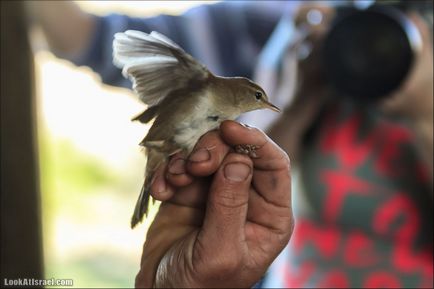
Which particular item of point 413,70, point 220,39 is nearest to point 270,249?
point 413,70

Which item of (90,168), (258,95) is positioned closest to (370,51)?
(258,95)

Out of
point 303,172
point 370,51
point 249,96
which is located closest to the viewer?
point 249,96

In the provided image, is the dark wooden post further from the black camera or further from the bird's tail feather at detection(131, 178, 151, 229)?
the black camera

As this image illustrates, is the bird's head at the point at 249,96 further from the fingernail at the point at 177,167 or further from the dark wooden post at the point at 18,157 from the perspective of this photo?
the dark wooden post at the point at 18,157

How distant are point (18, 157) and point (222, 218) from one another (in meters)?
0.26

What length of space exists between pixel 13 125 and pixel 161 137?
232 millimetres

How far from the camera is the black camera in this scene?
1.60ft

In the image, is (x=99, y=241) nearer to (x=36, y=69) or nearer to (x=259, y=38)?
(x=36, y=69)

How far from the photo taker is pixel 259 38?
77cm

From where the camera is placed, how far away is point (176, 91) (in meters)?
0.40

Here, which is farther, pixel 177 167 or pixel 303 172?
pixel 303 172

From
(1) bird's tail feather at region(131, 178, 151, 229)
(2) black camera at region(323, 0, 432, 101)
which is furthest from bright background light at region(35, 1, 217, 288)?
(2) black camera at region(323, 0, 432, 101)

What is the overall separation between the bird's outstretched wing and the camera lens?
0.59 ft

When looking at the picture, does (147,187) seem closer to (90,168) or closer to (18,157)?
(90,168)
